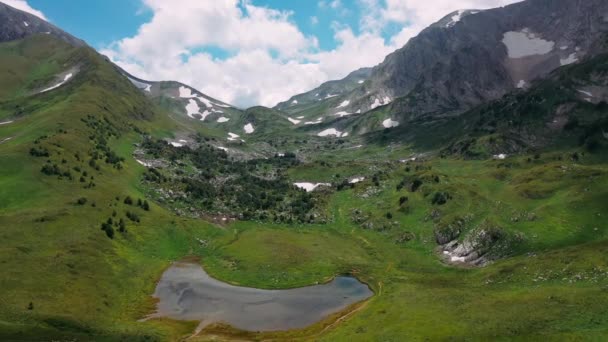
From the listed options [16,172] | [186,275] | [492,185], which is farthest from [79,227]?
[492,185]

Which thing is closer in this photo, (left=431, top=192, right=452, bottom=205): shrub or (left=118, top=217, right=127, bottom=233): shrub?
(left=118, top=217, right=127, bottom=233): shrub

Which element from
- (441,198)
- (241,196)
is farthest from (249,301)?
(241,196)

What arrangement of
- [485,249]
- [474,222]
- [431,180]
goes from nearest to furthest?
[485,249]
[474,222]
[431,180]

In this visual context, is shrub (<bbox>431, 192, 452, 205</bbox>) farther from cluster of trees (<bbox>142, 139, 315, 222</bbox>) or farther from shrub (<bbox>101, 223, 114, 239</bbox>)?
shrub (<bbox>101, 223, 114, 239</bbox>)

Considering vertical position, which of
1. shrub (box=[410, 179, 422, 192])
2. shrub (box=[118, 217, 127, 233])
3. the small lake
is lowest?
the small lake

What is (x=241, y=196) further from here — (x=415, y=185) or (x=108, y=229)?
(x=108, y=229)

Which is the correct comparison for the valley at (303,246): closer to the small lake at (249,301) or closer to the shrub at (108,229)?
the shrub at (108,229)

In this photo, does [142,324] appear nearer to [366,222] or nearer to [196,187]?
[366,222]

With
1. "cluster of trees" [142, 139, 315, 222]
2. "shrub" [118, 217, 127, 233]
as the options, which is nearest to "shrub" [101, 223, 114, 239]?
"shrub" [118, 217, 127, 233]

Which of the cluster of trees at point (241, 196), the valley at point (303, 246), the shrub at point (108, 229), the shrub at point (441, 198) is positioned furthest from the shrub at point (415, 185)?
the shrub at point (108, 229)
